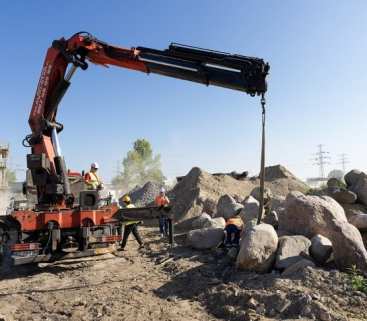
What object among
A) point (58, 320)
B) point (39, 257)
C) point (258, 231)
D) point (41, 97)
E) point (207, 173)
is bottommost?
point (58, 320)

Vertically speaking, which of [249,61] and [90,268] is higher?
[249,61]

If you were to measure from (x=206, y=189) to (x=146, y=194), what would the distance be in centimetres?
731

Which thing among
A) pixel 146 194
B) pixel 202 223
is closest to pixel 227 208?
pixel 202 223

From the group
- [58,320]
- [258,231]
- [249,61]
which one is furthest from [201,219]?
[58,320]

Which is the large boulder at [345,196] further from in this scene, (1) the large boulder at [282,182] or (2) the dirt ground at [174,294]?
(2) the dirt ground at [174,294]

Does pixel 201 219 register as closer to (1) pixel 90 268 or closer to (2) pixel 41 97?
(1) pixel 90 268

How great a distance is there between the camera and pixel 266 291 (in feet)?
19.2

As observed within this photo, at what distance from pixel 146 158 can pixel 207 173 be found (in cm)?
4333

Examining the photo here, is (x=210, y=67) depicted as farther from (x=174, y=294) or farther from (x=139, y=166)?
(x=139, y=166)

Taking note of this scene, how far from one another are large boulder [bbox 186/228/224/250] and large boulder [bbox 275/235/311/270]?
95.8 inches

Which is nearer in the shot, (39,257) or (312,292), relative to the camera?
(312,292)

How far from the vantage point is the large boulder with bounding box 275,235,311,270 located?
6852 millimetres

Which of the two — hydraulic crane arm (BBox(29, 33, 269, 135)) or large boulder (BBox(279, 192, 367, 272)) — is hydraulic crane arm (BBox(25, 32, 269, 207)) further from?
large boulder (BBox(279, 192, 367, 272))

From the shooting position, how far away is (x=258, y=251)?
6.95 m
